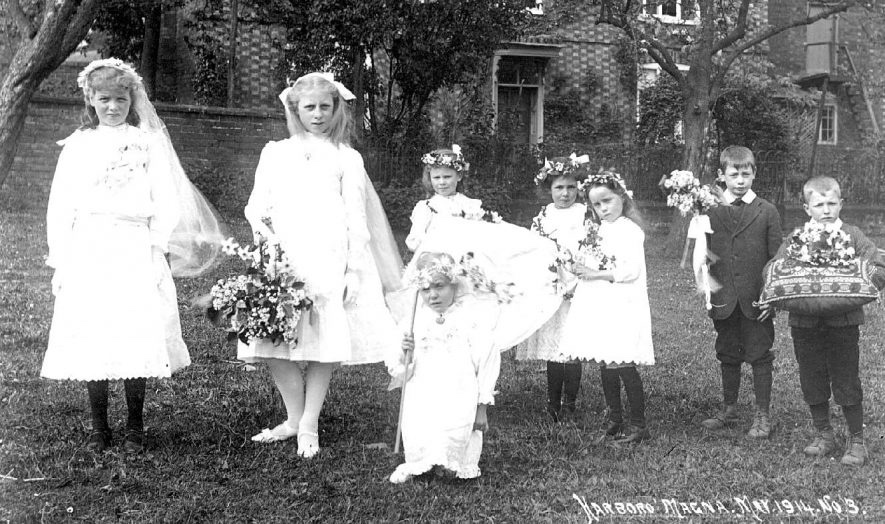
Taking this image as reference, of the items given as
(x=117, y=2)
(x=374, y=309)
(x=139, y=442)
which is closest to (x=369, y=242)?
(x=374, y=309)

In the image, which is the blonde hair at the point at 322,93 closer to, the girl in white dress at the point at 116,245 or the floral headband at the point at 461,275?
the girl in white dress at the point at 116,245

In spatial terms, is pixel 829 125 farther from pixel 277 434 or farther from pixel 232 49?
pixel 277 434

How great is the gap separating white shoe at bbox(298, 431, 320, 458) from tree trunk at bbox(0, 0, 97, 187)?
24.5 feet

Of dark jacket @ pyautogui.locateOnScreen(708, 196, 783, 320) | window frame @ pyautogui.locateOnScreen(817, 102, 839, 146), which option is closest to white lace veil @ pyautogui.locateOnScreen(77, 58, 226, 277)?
dark jacket @ pyautogui.locateOnScreen(708, 196, 783, 320)

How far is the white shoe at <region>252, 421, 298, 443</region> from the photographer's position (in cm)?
600

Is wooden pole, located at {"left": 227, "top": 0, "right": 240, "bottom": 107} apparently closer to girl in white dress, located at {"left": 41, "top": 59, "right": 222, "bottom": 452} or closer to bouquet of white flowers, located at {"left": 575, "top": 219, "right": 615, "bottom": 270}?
girl in white dress, located at {"left": 41, "top": 59, "right": 222, "bottom": 452}

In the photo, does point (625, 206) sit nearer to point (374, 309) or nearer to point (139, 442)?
point (374, 309)

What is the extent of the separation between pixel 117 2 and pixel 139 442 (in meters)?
13.5

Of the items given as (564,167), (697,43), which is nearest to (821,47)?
(697,43)

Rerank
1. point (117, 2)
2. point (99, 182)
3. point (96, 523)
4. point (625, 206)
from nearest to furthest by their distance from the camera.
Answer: point (96, 523) → point (99, 182) → point (625, 206) → point (117, 2)

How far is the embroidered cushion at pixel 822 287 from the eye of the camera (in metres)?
5.55

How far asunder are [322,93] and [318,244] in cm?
93

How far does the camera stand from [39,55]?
11367 mm

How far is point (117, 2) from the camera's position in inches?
682
